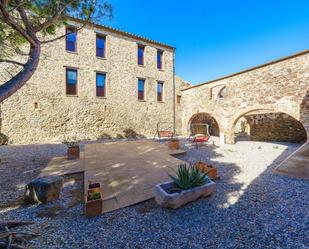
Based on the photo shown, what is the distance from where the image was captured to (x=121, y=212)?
8.96 feet

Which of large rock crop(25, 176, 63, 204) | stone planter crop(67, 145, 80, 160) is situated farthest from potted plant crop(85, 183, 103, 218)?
stone planter crop(67, 145, 80, 160)

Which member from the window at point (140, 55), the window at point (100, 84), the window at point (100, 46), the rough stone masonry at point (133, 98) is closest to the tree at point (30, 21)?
the rough stone masonry at point (133, 98)

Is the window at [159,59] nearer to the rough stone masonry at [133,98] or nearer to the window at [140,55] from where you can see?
the rough stone masonry at [133,98]

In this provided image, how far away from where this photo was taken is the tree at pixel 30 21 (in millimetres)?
3186

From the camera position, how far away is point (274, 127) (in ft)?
37.5

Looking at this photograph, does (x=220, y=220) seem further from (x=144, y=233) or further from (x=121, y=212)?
(x=121, y=212)

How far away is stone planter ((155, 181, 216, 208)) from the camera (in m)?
2.75

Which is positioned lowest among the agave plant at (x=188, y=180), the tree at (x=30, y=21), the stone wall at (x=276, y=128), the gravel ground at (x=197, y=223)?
the gravel ground at (x=197, y=223)

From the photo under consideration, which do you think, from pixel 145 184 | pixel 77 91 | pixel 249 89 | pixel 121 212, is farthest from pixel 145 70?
pixel 121 212

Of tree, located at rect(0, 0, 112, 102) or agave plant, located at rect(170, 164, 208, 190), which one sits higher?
tree, located at rect(0, 0, 112, 102)

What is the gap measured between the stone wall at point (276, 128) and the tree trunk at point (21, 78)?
13.7 m

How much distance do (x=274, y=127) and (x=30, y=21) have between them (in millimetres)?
14293

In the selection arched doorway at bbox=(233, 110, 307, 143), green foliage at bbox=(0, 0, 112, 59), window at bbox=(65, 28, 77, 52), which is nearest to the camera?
green foliage at bbox=(0, 0, 112, 59)

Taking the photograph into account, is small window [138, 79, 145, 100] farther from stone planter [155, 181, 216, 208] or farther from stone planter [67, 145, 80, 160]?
stone planter [155, 181, 216, 208]
